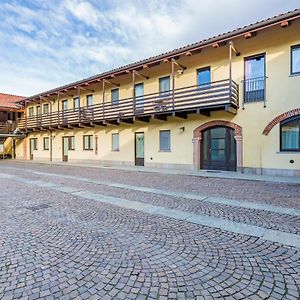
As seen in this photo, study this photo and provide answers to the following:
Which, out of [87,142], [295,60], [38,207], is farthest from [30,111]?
[295,60]

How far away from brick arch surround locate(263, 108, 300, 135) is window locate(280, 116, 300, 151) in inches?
8.3

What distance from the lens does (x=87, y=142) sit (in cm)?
2053

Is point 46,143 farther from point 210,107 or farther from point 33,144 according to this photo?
→ point 210,107

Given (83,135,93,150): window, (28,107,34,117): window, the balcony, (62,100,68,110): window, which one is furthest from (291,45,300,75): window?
(28,107,34,117): window

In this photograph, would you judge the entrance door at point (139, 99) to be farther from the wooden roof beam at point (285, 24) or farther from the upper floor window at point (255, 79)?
the wooden roof beam at point (285, 24)

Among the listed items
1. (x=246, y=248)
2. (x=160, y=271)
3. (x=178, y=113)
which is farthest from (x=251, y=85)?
(x=160, y=271)

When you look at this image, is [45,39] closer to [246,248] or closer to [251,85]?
[251,85]

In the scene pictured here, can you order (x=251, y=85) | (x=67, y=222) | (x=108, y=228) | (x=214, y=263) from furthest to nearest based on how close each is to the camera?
(x=251, y=85) < (x=67, y=222) < (x=108, y=228) < (x=214, y=263)

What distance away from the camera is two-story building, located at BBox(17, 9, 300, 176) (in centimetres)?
1123

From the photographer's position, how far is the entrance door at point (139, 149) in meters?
16.9

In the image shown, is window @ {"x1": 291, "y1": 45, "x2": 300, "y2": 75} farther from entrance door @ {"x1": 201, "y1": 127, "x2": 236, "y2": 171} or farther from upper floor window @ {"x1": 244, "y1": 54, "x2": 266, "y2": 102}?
entrance door @ {"x1": 201, "y1": 127, "x2": 236, "y2": 171}

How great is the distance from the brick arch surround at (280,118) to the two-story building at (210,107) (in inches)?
1.6

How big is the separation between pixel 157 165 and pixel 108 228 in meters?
11.3

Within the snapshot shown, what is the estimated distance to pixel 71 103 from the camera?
21.9 m
